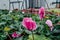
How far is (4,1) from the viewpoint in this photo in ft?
27.5

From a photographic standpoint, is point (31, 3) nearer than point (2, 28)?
No

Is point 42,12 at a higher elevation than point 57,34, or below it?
higher

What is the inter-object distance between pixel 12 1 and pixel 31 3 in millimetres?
1268

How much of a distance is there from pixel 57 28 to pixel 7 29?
0.28 m

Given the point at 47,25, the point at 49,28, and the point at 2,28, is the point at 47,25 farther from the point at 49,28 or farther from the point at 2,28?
the point at 2,28

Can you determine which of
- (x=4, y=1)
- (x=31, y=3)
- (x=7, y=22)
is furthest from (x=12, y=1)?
(x=7, y=22)

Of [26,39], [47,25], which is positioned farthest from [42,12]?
[26,39]

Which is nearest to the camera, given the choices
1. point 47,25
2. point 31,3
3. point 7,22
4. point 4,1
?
point 47,25

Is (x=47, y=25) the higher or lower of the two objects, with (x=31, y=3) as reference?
higher

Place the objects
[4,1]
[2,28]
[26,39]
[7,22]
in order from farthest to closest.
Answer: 1. [4,1]
2. [7,22]
3. [2,28]
4. [26,39]

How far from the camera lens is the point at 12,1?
28.1 ft

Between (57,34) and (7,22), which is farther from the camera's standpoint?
(7,22)

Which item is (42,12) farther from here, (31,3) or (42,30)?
(31,3)

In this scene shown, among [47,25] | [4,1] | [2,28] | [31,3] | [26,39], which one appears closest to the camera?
[26,39]
